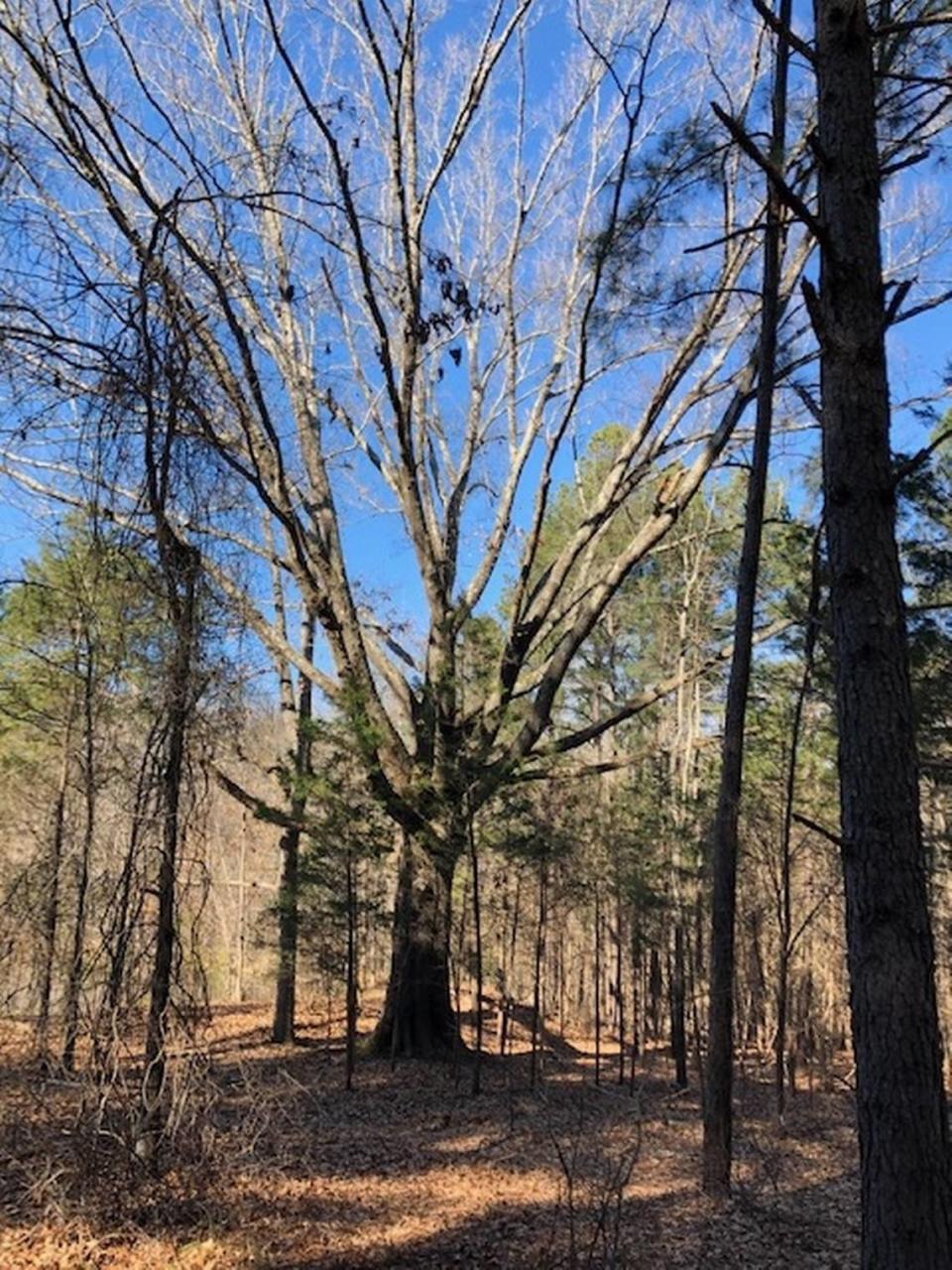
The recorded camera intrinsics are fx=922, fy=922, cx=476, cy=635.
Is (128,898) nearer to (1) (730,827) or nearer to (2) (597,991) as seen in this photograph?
(1) (730,827)

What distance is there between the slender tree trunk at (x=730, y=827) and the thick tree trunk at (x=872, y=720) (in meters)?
3.09

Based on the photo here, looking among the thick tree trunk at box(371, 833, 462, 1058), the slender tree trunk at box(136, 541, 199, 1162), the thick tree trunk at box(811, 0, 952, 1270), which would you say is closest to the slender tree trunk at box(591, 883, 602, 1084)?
the thick tree trunk at box(371, 833, 462, 1058)

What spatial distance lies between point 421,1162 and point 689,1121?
16.1ft

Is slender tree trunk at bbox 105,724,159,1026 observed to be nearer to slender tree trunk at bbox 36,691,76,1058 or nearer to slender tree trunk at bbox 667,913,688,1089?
slender tree trunk at bbox 36,691,76,1058

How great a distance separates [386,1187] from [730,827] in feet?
12.6

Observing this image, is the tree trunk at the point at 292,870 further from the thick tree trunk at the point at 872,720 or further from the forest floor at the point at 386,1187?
the thick tree trunk at the point at 872,720

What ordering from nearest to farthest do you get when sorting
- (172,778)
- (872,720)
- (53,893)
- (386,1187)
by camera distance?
1. (872,720)
2. (172,778)
3. (53,893)
4. (386,1187)

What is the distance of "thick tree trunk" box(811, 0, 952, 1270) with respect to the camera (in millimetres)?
2762

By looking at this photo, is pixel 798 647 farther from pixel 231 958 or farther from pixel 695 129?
pixel 231 958

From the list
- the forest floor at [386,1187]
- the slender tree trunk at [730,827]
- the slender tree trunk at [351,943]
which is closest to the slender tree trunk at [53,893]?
the forest floor at [386,1187]

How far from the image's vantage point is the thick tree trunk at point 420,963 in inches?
464

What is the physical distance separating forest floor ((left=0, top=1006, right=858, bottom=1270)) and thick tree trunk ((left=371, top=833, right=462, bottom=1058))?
108 cm

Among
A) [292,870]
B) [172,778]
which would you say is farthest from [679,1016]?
[172,778]

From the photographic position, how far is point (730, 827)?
259 inches
